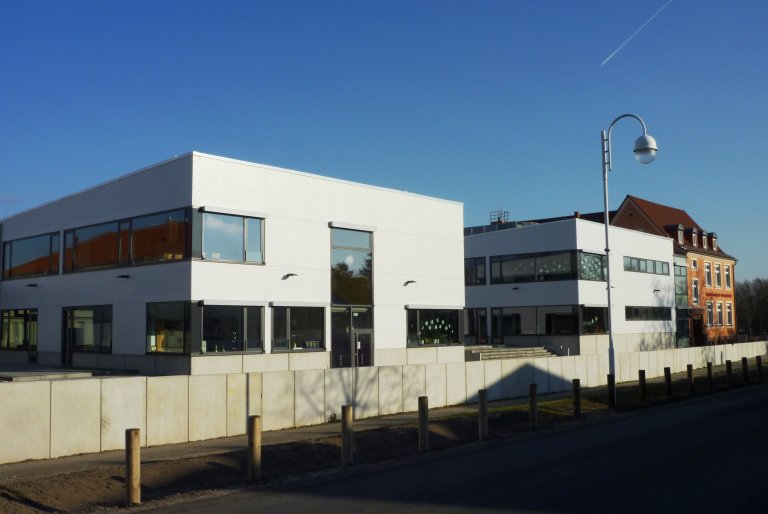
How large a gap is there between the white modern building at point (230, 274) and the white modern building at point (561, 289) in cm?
1167

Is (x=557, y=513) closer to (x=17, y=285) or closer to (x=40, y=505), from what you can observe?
(x=40, y=505)

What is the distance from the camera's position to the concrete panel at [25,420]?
1432cm

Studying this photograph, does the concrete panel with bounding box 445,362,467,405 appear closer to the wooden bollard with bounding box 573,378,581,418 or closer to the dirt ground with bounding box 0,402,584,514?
the wooden bollard with bounding box 573,378,581,418

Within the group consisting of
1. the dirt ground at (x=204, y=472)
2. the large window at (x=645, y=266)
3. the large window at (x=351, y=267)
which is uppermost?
the large window at (x=645, y=266)

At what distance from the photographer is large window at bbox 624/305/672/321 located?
47625 millimetres

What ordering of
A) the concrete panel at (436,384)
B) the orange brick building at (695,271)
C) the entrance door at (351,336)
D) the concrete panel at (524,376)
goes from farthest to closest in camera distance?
1. the orange brick building at (695,271)
2. the entrance door at (351,336)
3. the concrete panel at (524,376)
4. the concrete panel at (436,384)

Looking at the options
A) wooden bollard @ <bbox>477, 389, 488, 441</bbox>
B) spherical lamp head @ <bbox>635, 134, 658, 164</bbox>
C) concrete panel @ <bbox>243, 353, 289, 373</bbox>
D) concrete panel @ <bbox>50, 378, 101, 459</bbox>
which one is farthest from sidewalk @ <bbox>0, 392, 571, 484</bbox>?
spherical lamp head @ <bbox>635, 134, 658, 164</bbox>

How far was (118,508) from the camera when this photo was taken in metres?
10.1

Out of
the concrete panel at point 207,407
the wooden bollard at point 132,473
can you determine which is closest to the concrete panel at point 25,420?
the concrete panel at point 207,407

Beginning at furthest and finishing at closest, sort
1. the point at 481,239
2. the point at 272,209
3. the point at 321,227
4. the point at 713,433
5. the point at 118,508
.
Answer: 1. the point at 481,239
2. the point at 321,227
3. the point at 272,209
4. the point at 713,433
5. the point at 118,508

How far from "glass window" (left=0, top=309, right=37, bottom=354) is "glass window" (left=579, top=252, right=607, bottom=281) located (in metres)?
29.0

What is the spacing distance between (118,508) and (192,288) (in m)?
14.3

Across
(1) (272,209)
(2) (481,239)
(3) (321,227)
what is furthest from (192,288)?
(2) (481,239)

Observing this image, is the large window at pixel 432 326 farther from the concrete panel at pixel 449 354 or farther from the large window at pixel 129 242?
the large window at pixel 129 242
